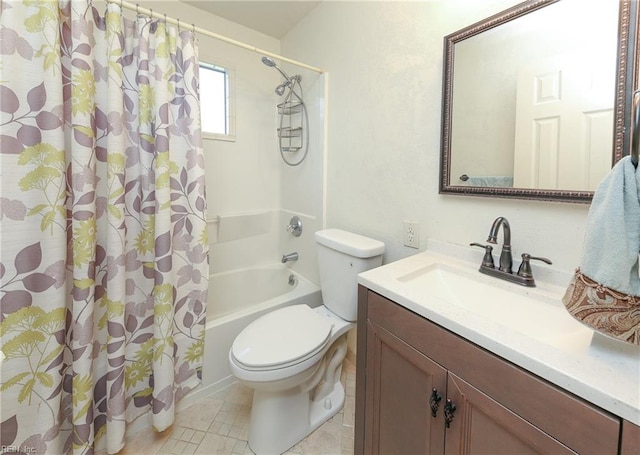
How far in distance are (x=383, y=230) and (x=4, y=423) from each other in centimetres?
173

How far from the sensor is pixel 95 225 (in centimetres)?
112

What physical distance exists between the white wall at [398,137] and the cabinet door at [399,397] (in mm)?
568

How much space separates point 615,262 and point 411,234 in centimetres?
85

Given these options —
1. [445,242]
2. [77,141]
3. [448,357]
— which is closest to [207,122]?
[77,141]

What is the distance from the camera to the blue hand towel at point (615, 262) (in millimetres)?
503

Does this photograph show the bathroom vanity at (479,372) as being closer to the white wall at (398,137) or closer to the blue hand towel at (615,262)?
the blue hand towel at (615,262)

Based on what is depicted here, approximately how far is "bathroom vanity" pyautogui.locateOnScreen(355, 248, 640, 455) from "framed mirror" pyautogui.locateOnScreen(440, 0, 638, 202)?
375mm

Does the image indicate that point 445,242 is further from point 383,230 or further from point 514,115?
point 514,115

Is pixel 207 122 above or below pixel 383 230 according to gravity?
above

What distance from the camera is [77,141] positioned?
105 centimetres

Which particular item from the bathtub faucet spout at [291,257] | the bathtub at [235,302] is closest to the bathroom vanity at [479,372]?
the bathtub at [235,302]

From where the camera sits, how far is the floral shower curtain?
98 centimetres

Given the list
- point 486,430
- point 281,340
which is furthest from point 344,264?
point 486,430

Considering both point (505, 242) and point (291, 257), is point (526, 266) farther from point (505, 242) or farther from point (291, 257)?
point (291, 257)
